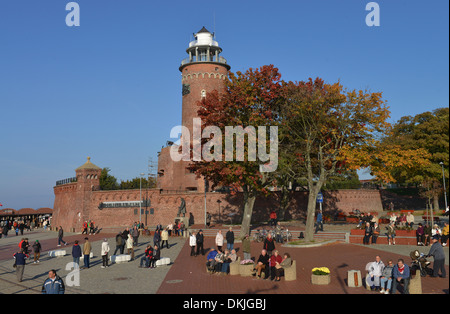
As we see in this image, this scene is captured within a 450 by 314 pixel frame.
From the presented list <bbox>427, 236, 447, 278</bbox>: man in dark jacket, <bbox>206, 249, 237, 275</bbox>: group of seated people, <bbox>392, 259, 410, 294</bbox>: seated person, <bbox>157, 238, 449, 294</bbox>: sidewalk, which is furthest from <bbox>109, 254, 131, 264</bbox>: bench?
<bbox>427, 236, 447, 278</bbox>: man in dark jacket

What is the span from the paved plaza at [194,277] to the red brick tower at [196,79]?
24.9 metres

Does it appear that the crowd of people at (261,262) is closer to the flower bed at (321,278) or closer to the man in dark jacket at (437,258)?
the flower bed at (321,278)

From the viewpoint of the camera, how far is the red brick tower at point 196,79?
4847 cm

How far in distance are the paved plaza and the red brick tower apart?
24.9 m

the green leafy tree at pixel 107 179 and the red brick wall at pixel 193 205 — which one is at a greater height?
the green leafy tree at pixel 107 179

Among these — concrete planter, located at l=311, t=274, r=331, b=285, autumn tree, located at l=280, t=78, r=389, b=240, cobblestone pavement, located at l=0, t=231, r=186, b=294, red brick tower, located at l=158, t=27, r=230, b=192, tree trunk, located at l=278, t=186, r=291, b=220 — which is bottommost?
cobblestone pavement, located at l=0, t=231, r=186, b=294

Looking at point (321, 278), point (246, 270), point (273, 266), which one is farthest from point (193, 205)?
point (321, 278)

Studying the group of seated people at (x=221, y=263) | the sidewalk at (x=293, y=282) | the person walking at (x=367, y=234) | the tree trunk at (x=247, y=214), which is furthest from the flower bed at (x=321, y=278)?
the tree trunk at (x=247, y=214)

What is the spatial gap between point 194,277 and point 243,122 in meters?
14.7

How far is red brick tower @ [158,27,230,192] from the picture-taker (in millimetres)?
48469

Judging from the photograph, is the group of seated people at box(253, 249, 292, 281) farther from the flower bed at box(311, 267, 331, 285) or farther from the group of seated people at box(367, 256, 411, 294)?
the group of seated people at box(367, 256, 411, 294)
